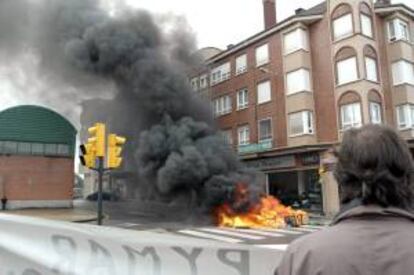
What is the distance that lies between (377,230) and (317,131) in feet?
89.6

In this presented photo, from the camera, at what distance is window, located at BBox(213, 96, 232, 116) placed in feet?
114

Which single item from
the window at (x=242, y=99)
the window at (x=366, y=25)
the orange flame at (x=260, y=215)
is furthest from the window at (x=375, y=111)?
the window at (x=242, y=99)

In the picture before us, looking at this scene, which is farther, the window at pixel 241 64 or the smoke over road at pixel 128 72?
the window at pixel 241 64

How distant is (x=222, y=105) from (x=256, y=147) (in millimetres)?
5741

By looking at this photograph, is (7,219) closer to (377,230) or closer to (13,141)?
(377,230)

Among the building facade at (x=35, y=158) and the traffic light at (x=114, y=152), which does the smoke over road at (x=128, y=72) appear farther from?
the traffic light at (x=114, y=152)

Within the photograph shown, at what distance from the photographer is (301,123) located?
92.4ft

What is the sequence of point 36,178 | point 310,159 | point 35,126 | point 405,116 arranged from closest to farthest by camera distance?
point 405,116, point 310,159, point 36,178, point 35,126

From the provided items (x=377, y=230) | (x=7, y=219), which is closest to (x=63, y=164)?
(x=7, y=219)

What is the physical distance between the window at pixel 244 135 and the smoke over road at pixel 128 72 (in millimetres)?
2199

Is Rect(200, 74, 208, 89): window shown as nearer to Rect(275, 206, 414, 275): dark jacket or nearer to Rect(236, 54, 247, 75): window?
Rect(236, 54, 247, 75): window

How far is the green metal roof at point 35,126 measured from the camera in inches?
1372

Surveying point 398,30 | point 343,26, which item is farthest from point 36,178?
point 398,30

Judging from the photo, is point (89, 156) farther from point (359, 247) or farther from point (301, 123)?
point (301, 123)
